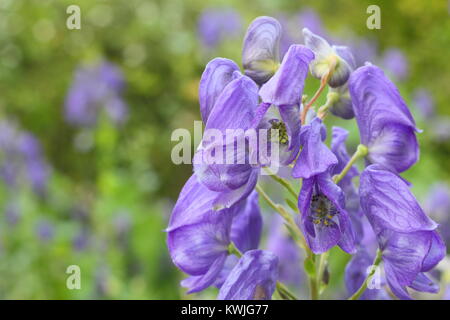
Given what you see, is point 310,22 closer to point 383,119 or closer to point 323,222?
point 383,119

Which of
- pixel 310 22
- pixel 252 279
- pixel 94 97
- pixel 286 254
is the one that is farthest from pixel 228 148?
pixel 310 22

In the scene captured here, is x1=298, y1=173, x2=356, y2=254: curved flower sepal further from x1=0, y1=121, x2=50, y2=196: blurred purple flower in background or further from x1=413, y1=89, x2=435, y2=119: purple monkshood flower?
x1=413, y1=89, x2=435, y2=119: purple monkshood flower

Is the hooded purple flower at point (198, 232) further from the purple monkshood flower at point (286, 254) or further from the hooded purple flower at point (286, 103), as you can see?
the purple monkshood flower at point (286, 254)

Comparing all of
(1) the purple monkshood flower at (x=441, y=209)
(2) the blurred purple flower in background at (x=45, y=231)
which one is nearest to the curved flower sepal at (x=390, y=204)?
(1) the purple monkshood flower at (x=441, y=209)

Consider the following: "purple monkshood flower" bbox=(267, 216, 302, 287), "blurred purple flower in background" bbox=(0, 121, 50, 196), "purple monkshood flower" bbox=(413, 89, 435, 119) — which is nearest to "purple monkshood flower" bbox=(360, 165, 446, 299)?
"purple monkshood flower" bbox=(267, 216, 302, 287)
